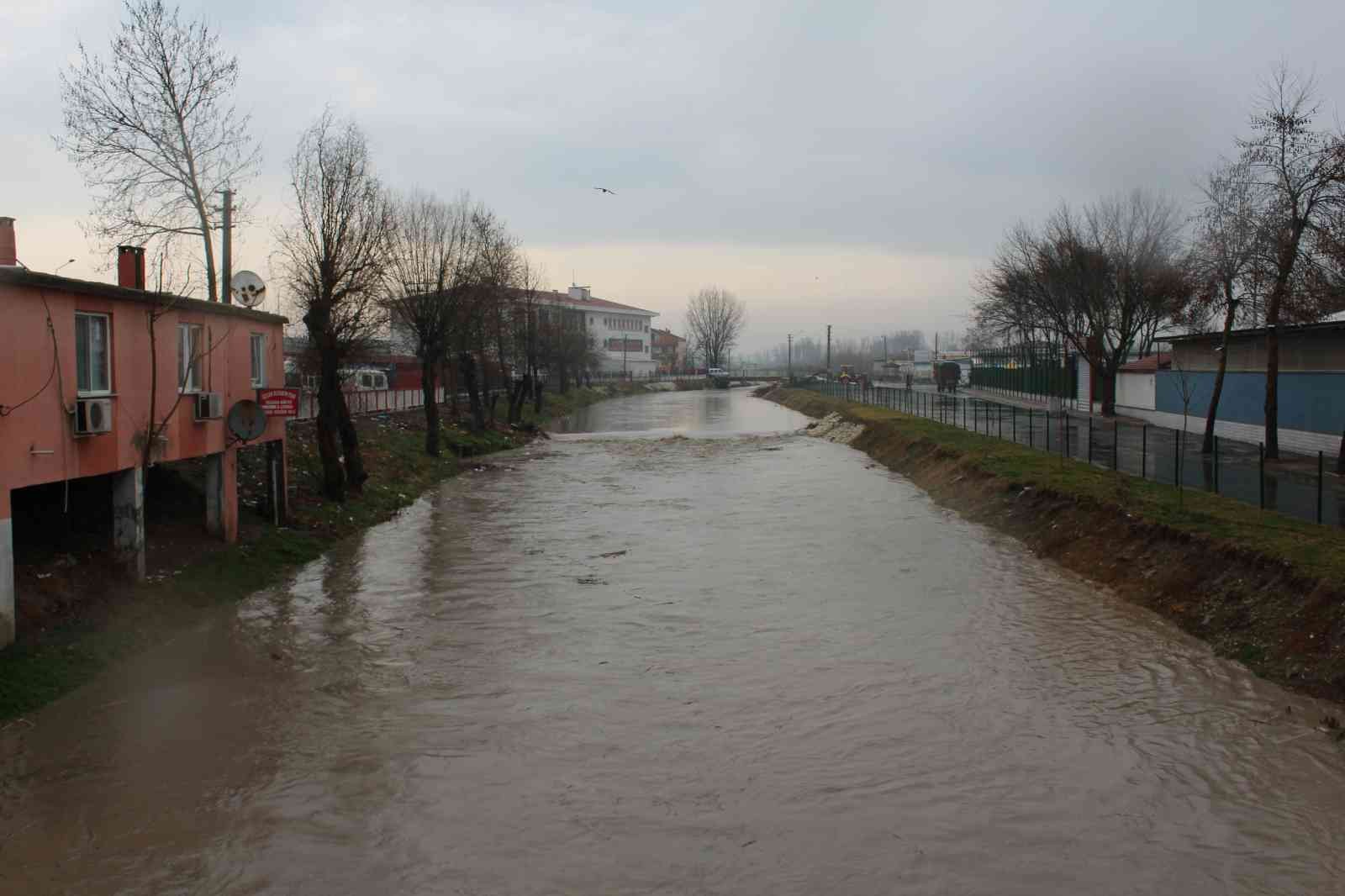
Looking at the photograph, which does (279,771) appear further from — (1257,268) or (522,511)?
(1257,268)

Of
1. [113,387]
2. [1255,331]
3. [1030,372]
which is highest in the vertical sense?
[1255,331]

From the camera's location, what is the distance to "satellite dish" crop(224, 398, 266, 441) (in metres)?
18.6

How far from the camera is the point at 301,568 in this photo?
19078 millimetres

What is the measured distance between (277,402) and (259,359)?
1.48 metres

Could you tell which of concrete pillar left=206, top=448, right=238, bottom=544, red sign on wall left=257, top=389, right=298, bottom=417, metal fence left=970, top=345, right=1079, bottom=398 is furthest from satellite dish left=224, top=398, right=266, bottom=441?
metal fence left=970, top=345, right=1079, bottom=398

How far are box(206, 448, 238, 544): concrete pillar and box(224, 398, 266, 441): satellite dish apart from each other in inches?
17.5

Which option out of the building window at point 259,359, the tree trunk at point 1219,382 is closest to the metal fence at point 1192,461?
the tree trunk at point 1219,382

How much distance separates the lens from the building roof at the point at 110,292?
12422 millimetres

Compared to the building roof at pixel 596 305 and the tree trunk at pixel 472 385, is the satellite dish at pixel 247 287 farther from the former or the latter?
the building roof at pixel 596 305

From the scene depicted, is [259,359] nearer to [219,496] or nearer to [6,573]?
[219,496]

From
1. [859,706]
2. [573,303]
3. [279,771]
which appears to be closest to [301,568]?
[279,771]

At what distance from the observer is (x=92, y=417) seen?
1341cm

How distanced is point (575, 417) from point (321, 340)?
4621cm

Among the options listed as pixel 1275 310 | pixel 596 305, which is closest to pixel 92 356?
pixel 1275 310
